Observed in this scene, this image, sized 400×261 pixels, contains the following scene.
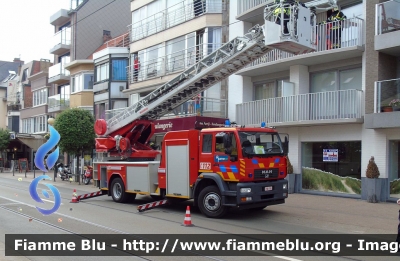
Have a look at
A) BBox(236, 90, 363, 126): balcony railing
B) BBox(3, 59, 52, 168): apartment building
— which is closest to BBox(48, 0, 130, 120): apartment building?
BBox(3, 59, 52, 168): apartment building

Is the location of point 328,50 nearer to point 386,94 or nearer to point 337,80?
point 337,80

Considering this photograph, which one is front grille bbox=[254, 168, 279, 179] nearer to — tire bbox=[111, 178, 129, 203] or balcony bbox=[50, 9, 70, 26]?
tire bbox=[111, 178, 129, 203]

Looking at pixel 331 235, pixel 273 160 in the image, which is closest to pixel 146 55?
pixel 273 160

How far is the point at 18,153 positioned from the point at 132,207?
40.2 m

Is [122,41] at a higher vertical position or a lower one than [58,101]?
higher

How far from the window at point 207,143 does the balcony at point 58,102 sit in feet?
95.9

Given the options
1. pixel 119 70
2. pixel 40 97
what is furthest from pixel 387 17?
pixel 40 97

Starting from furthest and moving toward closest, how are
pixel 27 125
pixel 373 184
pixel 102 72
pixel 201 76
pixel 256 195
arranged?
1. pixel 27 125
2. pixel 102 72
3. pixel 373 184
4. pixel 201 76
5. pixel 256 195

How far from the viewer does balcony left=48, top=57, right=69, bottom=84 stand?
40.4 m

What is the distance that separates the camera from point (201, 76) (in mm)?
13766

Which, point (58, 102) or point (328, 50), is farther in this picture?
point (58, 102)

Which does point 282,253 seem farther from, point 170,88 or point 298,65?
point 298,65

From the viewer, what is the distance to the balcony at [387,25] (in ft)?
51.2

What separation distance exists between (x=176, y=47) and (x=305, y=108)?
10.4m
